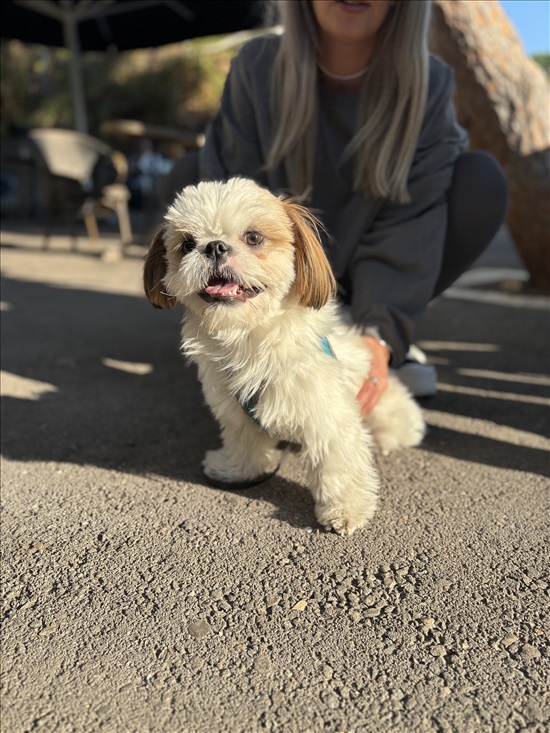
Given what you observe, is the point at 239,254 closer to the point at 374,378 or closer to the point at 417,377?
the point at 374,378

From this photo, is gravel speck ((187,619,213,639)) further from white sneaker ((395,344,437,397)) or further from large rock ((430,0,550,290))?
large rock ((430,0,550,290))

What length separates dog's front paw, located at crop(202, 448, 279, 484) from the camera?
210 cm

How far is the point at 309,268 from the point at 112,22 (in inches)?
293

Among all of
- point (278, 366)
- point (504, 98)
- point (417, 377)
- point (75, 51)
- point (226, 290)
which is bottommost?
point (417, 377)

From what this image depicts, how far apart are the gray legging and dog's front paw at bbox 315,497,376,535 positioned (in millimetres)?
1441

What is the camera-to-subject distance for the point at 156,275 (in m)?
1.85

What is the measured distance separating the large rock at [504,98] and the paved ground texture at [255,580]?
237 cm

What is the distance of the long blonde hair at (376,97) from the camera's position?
2.56m

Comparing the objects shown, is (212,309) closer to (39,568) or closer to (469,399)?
(39,568)

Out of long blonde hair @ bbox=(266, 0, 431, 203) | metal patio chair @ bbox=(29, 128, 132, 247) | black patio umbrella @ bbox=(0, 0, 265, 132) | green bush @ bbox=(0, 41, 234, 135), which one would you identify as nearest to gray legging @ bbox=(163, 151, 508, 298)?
long blonde hair @ bbox=(266, 0, 431, 203)

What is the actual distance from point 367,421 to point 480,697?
1.19 meters

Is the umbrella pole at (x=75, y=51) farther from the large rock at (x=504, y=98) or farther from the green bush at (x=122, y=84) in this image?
the large rock at (x=504, y=98)

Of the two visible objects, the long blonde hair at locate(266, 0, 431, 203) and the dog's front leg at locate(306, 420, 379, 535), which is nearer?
the dog's front leg at locate(306, 420, 379, 535)

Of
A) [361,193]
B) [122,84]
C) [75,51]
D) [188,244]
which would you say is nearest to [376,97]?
[361,193]
